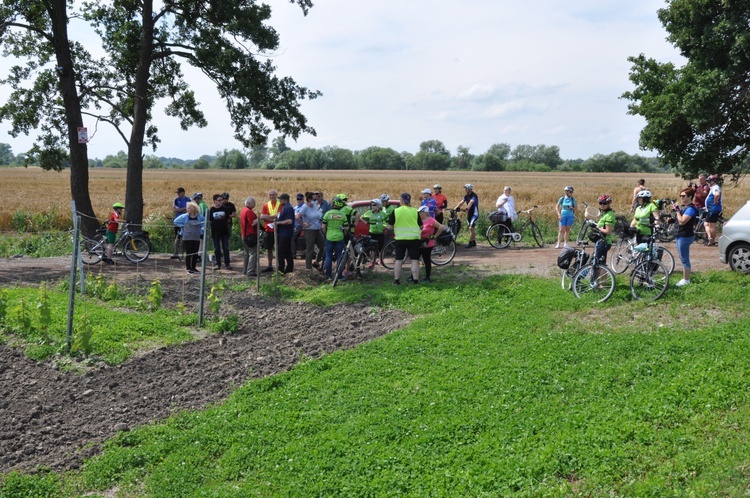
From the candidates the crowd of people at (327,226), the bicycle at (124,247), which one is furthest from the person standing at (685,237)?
the bicycle at (124,247)

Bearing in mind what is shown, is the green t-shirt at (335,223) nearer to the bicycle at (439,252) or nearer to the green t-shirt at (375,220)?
the green t-shirt at (375,220)

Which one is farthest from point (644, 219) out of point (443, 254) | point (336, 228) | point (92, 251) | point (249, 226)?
point (92, 251)

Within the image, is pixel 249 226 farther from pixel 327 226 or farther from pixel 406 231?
pixel 406 231

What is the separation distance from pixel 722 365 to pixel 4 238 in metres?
20.7

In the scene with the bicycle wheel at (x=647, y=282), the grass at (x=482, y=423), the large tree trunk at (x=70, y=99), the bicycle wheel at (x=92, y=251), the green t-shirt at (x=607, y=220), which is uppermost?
the large tree trunk at (x=70, y=99)

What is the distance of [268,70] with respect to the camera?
20.2m

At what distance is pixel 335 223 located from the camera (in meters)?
13.6

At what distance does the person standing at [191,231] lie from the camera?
48.5ft

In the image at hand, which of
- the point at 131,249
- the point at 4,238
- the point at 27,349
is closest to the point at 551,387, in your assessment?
the point at 27,349

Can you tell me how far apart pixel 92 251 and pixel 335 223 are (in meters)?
6.76

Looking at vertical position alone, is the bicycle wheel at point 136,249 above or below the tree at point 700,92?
below

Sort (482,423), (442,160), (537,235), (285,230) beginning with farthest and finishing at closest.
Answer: (442,160), (537,235), (285,230), (482,423)

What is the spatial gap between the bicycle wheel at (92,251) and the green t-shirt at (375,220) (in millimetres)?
6539

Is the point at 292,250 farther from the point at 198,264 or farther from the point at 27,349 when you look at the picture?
the point at 27,349
